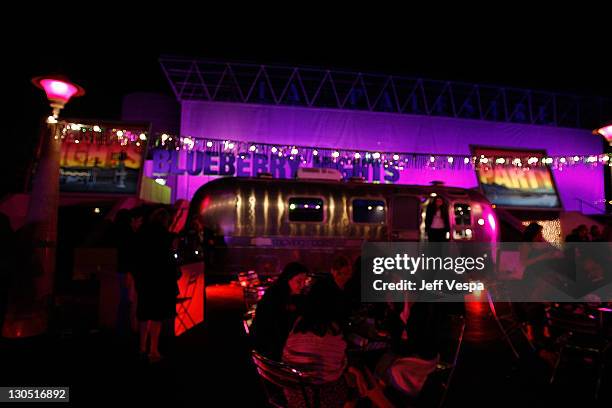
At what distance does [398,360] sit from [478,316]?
233 inches

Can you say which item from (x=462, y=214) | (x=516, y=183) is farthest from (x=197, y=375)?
(x=516, y=183)

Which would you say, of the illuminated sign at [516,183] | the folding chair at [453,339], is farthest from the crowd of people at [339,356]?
the illuminated sign at [516,183]

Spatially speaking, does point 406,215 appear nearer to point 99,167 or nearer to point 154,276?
point 154,276

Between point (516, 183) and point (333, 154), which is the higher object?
point (333, 154)

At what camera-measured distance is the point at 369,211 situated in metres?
10.5

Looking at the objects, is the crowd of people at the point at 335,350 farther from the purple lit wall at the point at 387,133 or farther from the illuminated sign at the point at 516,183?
the illuminated sign at the point at 516,183

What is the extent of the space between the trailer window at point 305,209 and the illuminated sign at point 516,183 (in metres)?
8.73

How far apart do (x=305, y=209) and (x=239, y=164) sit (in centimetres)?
651

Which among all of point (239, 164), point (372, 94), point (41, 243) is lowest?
point (41, 243)

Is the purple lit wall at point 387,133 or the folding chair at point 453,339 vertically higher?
the purple lit wall at point 387,133

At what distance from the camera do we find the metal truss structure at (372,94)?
691 inches

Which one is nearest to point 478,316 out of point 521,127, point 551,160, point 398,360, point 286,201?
point 286,201

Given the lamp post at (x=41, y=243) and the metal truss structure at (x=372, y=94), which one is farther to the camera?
the metal truss structure at (x=372, y=94)

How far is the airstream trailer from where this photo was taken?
32.3 feet
